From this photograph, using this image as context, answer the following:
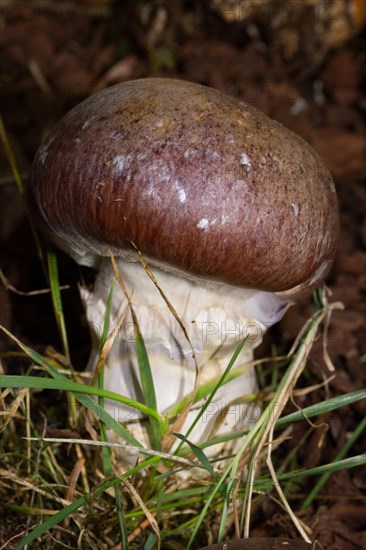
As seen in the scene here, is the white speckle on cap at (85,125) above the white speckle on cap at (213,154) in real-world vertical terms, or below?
above

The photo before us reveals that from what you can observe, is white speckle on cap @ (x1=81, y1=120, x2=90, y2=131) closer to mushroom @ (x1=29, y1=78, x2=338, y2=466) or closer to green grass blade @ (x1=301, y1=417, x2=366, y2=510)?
mushroom @ (x1=29, y1=78, x2=338, y2=466)

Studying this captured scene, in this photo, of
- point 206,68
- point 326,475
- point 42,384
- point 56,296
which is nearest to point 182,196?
point 42,384

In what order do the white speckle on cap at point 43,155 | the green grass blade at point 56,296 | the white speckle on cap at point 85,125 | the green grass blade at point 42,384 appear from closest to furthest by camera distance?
the green grass blade at point 42,384, the white speckle on cap at point 85,125, the white speckle on cap at point 43,155, the green grass blade at point 56,296

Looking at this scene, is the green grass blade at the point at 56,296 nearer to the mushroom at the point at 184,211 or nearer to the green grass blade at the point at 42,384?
the mushroom at the point at 184,211

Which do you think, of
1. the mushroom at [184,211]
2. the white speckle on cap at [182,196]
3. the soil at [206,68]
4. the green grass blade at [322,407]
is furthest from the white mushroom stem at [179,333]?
the soil at [206,68]

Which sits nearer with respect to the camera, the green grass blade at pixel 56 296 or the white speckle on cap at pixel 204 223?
the white speckle on cap at pixel 204 223

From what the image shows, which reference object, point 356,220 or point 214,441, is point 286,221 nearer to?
point 214,441

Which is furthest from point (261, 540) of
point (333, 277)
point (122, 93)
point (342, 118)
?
point (342, 118)

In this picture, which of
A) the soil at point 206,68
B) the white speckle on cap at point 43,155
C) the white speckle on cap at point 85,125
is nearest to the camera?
the white speckle on cap at point 85,125

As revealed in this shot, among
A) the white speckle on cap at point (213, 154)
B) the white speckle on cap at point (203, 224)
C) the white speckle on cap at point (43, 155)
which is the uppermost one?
the white speckle on cap at point (213, 154)
